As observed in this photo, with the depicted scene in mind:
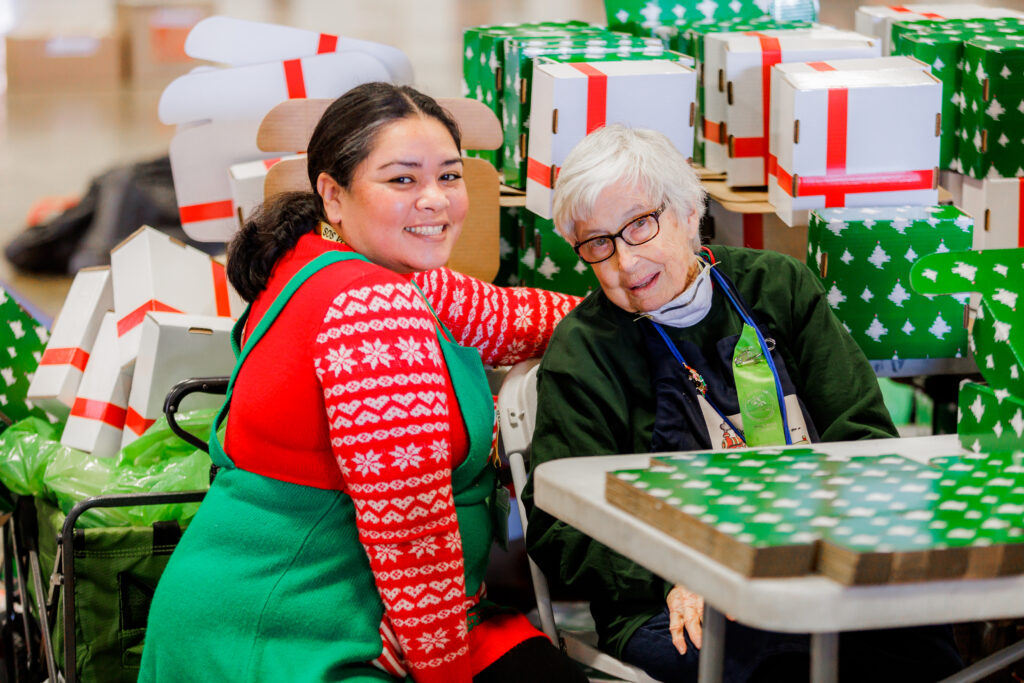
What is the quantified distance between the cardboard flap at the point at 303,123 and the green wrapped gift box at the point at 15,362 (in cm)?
83

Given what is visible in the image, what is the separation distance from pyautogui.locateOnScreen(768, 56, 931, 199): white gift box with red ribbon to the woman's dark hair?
4.12ft

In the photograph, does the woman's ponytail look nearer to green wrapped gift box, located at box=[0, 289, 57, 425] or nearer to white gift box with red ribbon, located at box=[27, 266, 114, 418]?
white gift box with red ribbon, located at box=[27, 266, 114, 418]

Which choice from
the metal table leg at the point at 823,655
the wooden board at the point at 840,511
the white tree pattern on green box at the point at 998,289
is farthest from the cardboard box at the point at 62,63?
the metal table leg at the point at 823,655

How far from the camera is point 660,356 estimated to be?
2104 mm

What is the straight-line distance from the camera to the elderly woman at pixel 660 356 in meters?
1.99

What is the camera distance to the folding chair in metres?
1.99

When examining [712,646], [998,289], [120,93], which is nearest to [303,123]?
[998,289]

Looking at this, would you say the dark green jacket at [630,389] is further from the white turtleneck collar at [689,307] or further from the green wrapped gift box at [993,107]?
the green wrapped gift box at [993,107]

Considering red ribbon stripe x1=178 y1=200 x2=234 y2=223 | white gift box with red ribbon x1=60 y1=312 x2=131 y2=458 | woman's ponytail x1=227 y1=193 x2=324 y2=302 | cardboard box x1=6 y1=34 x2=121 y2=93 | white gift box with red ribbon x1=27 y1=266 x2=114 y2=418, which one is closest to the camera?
woman's ponytail x1=227 y1=193 x2=324 y2=302

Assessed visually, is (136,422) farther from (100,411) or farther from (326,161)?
(326,161)

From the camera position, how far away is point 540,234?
113 inches

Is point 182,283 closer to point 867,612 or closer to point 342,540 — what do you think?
point 342,540

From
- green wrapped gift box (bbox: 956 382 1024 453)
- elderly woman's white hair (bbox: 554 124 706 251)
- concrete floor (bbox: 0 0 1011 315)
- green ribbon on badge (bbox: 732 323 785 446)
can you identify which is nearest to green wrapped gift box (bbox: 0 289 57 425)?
elderly woman's white hair (bbox: 554 124 706 251)

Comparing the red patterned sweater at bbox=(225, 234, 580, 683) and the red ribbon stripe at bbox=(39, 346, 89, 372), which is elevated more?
the red patterned sweater at bbox=(225, 234, 580, 683)
